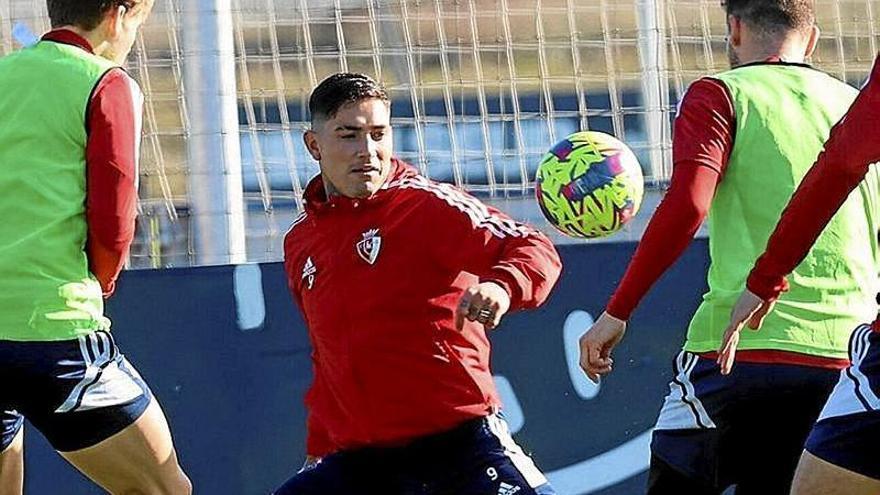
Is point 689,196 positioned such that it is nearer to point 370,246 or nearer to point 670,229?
point 670,229

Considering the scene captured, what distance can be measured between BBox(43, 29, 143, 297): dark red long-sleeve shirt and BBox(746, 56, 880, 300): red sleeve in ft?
6.02

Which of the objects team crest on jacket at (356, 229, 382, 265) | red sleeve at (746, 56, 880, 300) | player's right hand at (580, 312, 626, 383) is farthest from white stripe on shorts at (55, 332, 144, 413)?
red sleeve at (746, 56, 880, 300)

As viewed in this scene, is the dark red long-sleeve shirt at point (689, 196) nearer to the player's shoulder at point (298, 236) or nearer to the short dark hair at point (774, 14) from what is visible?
the short dark hair at point (774, 14)

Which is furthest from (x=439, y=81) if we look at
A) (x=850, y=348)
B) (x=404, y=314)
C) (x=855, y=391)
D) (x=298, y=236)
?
(x=855, y=391)

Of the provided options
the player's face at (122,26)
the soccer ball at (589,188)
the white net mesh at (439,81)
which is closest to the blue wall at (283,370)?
the white net mesh at (439,81)

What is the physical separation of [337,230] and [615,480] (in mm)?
2245

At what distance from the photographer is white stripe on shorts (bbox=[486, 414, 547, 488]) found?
4.57m

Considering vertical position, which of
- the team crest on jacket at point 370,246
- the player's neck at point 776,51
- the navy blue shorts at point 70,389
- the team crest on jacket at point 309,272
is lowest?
the navy blue shorts at point 70,389

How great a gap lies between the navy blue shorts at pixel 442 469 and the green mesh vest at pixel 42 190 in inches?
33.7

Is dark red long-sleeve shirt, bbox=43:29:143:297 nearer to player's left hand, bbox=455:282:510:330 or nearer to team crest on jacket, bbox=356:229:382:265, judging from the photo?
team crest on jacket, bbox=356:229:382:265

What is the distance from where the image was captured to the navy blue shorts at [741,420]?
184 inches

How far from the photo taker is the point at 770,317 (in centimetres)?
468

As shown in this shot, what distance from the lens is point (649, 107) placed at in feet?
24.2

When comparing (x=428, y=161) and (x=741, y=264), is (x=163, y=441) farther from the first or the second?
(x=428, y=161)
